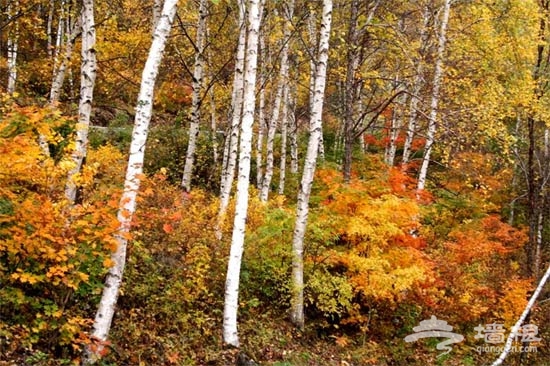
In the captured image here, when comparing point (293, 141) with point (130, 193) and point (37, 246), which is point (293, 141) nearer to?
point (130, 193)

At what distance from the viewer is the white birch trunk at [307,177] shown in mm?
8906

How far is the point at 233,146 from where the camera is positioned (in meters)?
10.1

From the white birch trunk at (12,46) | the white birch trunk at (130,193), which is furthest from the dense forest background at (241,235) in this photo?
the white birch trunk at (12,46)

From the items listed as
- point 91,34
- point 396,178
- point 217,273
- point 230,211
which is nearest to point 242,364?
point 217,273

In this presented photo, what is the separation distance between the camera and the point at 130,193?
20.0 ft

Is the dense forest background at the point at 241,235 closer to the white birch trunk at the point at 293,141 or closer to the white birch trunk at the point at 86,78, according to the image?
the white birch trunk at the point at 86,78

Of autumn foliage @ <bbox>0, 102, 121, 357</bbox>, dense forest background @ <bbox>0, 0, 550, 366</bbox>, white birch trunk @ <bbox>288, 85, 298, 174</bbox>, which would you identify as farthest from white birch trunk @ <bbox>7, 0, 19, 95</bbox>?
autumn foliage @ <bbox>0, 102, 121, 357</bbox>

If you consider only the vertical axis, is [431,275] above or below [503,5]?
below

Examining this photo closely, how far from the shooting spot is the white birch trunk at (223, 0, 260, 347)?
24.0 ft

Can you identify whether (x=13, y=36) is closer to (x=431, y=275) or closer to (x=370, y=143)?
(x=431, y=275)

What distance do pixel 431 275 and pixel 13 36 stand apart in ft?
47.2

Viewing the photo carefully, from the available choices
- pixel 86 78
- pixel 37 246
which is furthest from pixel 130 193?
pixel 86 78

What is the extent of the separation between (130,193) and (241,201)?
77.1 inches

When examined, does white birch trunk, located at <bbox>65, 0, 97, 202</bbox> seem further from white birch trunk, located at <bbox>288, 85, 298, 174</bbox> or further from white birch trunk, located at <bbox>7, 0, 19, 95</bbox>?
white birch trunk, located at <bbox>288, 85, 298, 174</bbox>
